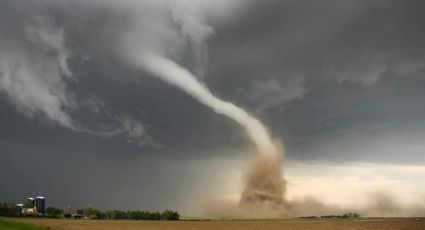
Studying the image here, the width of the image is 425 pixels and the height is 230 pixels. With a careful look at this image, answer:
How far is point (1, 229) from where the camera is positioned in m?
73.1

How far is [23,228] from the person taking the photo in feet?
261

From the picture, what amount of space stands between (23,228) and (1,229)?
671 cm

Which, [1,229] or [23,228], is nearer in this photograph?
[1,229]
